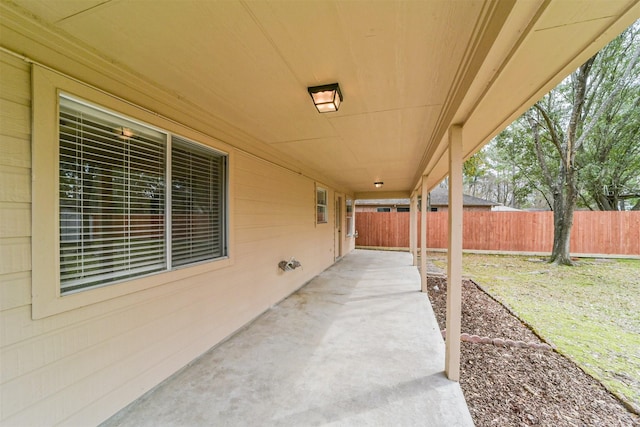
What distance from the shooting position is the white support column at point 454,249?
2.30 meters

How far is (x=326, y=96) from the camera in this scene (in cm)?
207

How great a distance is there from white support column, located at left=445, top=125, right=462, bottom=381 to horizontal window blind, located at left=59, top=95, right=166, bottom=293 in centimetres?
265

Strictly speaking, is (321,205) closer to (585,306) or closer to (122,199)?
(122,199)

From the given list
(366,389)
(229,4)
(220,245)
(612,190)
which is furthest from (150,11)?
(612,190)

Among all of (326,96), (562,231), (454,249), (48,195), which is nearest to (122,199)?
(48,195)

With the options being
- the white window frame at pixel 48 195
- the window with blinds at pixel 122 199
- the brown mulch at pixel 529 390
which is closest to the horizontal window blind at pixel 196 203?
the window with blinds at pixel 122 199

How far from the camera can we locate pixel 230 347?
2.81m

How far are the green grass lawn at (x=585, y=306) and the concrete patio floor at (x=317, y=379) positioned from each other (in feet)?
5.12

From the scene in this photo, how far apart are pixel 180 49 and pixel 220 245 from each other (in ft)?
6.59

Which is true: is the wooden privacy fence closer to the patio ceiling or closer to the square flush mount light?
the patio ceiling

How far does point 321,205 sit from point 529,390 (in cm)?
532

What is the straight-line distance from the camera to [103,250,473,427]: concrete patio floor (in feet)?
6.03

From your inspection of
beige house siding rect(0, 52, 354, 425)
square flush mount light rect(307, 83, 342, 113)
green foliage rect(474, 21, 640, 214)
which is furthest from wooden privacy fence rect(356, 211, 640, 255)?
square flush mount light rect(307, 83, 342, 113)

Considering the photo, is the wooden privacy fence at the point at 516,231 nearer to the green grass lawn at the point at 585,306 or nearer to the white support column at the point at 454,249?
the green grass lawn at the point at 585,306
